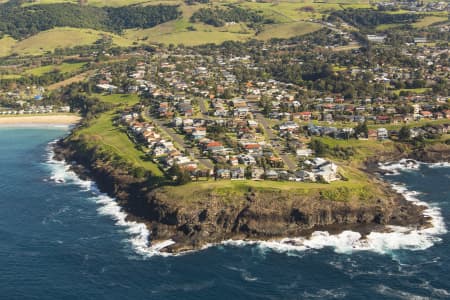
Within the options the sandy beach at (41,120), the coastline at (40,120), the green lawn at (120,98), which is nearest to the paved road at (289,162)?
the green lawn at (120,98)

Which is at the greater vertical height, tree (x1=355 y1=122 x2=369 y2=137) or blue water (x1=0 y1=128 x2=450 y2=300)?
tree (x1=355 y1=122 x2=369 y2=137)

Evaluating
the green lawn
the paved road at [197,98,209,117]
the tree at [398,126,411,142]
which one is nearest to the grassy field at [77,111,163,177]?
the green lawn

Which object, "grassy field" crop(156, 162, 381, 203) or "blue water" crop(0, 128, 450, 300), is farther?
"grassy field" crop(156, 162, 381, 203)

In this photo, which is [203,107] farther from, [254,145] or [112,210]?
[112,210]

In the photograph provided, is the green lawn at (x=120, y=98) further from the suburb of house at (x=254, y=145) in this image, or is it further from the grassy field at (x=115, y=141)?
the grassy field at (x=115, y=141)

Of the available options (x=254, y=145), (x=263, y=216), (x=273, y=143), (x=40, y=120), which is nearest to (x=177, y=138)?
(x=254, y=145)

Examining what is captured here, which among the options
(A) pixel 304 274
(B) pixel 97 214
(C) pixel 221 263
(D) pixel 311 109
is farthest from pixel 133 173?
(D) pixel 311 109

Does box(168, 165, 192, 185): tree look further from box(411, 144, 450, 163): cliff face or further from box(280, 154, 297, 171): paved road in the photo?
box(411, 144, 450, 163): cliff face

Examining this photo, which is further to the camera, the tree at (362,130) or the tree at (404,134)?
the tree at (362,130)
